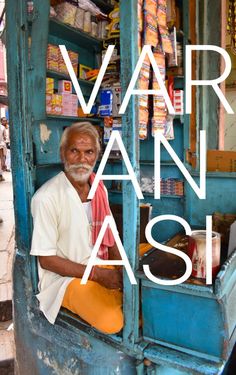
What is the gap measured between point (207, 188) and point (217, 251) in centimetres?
173

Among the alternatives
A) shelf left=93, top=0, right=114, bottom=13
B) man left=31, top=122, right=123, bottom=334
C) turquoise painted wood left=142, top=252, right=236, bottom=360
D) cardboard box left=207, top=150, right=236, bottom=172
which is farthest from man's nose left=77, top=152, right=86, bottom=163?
shelf left=93, top=0, right=114, bottom=13

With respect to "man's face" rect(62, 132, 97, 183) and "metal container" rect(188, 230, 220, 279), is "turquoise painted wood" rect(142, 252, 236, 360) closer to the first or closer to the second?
"metal container" rect(188, 230, 220, 279)

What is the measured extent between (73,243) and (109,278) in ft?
1.00

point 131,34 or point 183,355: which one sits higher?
point 131,34

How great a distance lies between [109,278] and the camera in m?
1.60

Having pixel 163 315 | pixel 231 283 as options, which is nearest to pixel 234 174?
pixel 231 283

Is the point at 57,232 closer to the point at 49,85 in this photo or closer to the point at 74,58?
the point at 49,85

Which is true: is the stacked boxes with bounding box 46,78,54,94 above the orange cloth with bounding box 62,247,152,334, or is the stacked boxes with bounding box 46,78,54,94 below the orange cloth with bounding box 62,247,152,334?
above

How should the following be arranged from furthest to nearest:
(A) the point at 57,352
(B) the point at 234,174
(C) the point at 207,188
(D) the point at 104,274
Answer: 1. (C) the point at 207,188
2. (B) the point at 234,174
3. (A) the point at 57,352
4. (D) the point at 104,274

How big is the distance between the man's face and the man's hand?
0.56 metres

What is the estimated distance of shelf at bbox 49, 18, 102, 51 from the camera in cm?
246

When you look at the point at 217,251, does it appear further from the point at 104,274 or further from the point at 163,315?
the point at 104,274

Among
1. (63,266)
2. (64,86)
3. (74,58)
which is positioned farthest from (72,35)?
(63,266)

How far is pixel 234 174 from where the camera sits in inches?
112
